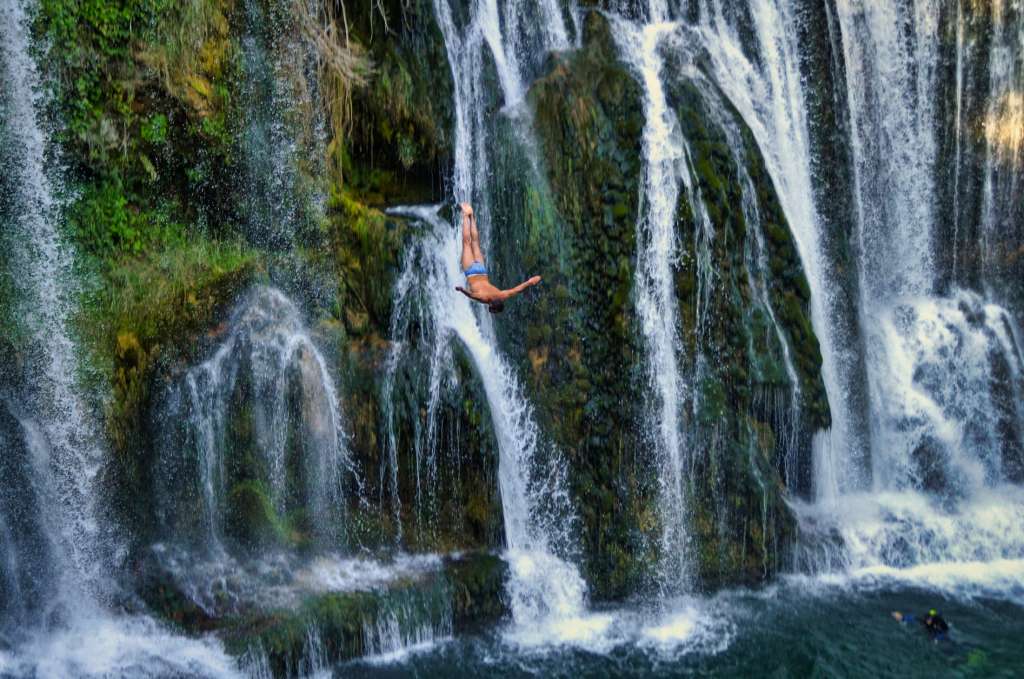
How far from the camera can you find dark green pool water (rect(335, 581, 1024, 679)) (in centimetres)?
753

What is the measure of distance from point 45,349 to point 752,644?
6.39 metres

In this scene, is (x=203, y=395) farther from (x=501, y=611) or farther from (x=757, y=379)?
(x=757, y=379)

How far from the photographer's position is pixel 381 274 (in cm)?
882

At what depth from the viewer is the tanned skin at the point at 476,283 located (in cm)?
754

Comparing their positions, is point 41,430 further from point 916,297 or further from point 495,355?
point 916,297

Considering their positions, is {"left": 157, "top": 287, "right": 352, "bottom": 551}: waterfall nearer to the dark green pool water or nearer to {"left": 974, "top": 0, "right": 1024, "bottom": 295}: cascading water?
the dark green pool water

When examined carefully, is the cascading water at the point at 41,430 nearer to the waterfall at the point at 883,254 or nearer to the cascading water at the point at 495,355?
the cascading water at the point at 495,355

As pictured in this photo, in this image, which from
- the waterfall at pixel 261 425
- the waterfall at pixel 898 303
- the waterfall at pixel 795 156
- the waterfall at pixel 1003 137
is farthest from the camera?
the waterfall at pixel 1003 137

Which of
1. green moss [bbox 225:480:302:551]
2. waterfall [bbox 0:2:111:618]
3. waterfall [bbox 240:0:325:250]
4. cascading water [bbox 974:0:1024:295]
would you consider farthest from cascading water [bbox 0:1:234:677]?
cascading water [bbox 974:0:1024:295]

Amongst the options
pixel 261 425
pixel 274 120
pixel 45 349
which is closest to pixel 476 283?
pixel 261 425

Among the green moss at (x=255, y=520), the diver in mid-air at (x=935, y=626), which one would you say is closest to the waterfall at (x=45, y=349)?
the green moss at (x=255, y=520)

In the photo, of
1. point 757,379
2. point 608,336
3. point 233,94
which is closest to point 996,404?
point 757,379

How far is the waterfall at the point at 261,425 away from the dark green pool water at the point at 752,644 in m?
1.73

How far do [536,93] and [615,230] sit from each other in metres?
1.54
